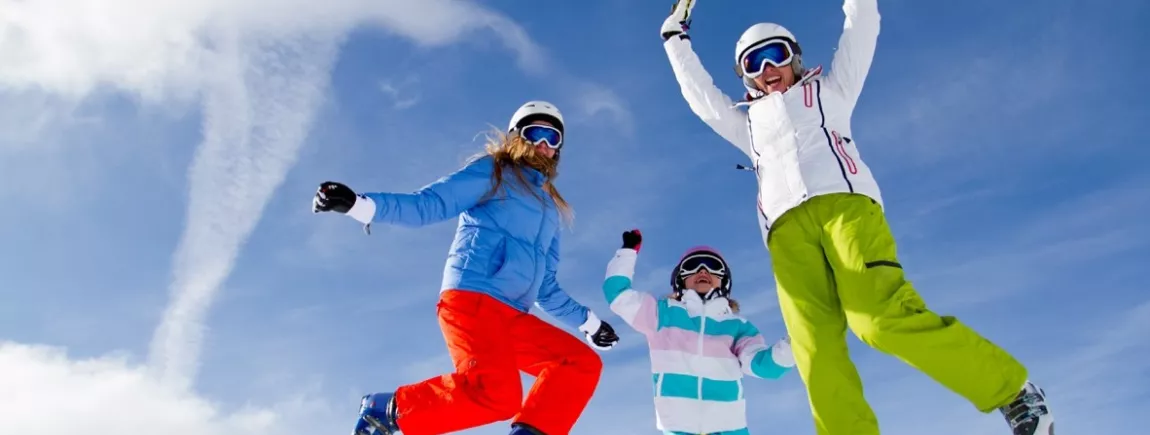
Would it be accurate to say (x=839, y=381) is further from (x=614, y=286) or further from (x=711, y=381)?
(x=614, y=286)

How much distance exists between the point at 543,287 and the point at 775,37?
2.76 meters

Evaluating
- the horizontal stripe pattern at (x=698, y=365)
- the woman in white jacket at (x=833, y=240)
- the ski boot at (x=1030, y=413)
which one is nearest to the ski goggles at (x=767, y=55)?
the woman in white jacket at (x=833, y=240)

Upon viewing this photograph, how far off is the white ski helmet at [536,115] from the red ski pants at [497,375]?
183 cm

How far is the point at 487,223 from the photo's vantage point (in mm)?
5789

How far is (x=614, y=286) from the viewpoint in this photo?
6359 millimetres

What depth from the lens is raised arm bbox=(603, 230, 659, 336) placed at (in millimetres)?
6293

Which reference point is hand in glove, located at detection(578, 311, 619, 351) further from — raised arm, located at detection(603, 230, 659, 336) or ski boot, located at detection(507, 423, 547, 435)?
ski boot, located at detection(507, 423, 547, 435)

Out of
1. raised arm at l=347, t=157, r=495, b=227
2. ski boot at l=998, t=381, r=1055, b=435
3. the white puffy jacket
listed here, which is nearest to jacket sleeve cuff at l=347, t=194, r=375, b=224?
raised arm at l=347, t=157, r=495, b=227

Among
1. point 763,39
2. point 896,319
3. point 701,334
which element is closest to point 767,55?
point 763,39

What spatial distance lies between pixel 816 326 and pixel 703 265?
2.52 metres

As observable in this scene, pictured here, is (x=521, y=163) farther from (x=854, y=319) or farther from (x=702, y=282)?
(x=854, y=319)

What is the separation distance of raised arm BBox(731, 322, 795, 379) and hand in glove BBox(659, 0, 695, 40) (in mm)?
2434

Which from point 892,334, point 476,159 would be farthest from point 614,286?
point 892,334

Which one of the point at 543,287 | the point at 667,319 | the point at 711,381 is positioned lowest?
the point at 711,381
